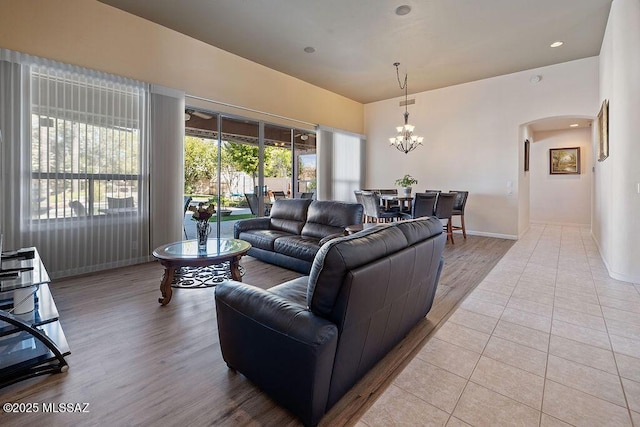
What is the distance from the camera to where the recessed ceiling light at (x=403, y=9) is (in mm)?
3797

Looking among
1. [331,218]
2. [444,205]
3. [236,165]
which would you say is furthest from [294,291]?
[444,205]

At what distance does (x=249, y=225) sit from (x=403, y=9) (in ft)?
11.9

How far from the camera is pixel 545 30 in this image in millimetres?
4418

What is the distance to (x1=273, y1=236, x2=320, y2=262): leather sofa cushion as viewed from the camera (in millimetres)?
3625

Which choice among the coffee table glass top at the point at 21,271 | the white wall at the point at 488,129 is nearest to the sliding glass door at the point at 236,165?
the coffee table glass top at the point at 21,271

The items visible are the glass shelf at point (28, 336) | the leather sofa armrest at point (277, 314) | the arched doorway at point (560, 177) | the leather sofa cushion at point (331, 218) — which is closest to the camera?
the leather sofa armrest at point (277, 314)

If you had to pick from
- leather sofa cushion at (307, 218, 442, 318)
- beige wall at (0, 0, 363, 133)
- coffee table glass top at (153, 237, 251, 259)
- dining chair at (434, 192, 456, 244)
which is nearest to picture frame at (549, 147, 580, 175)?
dining chair at (434, 192, 456, 244)

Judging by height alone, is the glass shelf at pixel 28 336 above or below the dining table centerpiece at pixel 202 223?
below

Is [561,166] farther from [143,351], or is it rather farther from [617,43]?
[143,351]

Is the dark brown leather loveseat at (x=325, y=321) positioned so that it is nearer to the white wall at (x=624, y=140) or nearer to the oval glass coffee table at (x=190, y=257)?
the oval glass coffee table at (x=190, y=257)

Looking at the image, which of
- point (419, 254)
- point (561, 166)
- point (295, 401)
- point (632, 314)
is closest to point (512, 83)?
point (561, 166)

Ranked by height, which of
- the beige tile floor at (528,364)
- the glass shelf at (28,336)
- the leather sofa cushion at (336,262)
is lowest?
the beige tile floor at (528,364)

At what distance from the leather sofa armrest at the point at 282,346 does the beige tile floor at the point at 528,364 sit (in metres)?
0.34

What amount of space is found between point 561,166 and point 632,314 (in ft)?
23.0
